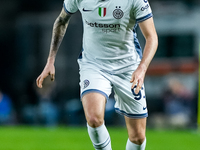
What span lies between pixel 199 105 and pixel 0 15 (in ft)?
39.6

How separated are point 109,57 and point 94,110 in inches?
31.8

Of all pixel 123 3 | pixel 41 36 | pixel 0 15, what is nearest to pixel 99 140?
pixel 123 3

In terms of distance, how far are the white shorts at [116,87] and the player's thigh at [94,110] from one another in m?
0.12

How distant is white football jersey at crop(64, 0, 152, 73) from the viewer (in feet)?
19.9

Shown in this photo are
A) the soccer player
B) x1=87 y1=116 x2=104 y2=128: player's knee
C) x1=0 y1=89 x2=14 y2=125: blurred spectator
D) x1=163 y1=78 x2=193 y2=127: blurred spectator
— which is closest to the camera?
x1=87 y1=116 x2=104 y2=128: player's knee

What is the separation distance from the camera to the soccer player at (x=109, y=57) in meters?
5.93

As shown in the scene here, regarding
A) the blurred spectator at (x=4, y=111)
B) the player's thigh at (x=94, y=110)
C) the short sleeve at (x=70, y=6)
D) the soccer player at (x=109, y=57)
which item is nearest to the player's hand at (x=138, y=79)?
the soccer player at (x=109, y=57)

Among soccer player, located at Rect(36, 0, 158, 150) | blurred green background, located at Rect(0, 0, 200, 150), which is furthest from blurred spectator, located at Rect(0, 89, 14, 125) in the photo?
soccer player, located at Rect(36, 0, 158, 150)

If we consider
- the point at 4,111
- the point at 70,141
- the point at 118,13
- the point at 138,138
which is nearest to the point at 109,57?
the point at 118,13

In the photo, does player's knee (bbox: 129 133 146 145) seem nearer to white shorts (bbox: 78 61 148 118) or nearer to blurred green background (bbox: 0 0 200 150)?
white shorts (bbox: 78 61 148 118)

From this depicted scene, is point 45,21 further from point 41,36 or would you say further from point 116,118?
point 116,118

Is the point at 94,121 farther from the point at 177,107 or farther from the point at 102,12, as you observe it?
the point at 177,107

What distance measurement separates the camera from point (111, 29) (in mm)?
6168

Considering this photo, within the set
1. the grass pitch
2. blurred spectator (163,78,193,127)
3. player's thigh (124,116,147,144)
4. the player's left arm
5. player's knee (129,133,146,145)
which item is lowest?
blurred spectator (163,78,193,127)
